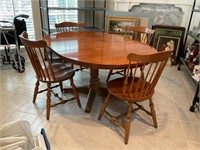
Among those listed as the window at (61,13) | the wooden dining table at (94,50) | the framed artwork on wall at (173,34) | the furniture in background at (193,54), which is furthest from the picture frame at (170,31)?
the window at (61,13)

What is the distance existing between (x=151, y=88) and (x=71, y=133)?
2.92 feet

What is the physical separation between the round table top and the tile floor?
2.31ft

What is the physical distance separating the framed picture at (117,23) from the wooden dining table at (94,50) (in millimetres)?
1267

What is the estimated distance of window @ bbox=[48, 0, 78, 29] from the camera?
3451 mm

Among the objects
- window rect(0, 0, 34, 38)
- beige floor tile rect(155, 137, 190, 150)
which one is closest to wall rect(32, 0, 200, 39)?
window rect(0, 0, 34, 38)

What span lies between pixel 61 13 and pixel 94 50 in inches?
82.0

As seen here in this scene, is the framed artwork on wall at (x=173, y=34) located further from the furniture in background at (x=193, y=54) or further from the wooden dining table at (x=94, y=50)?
the wooden dining table at (x=94, y=50)

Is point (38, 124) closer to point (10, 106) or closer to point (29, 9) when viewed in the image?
point (10, 106)

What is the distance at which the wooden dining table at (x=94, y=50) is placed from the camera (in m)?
1.57

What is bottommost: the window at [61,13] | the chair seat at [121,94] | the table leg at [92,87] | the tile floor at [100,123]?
the tile floor at [100,123]

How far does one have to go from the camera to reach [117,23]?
12.0 ft

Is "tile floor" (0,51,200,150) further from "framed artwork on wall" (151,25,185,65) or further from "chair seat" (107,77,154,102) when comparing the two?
"framed artwork on wall" (151,25,185,65)

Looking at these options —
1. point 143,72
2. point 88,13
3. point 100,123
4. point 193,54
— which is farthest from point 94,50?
point 88,13

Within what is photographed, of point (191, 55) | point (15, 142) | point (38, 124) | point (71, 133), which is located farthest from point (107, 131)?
point (191, 55)
